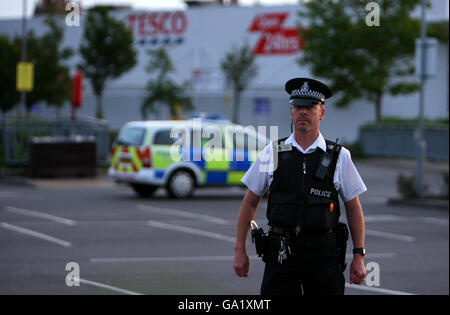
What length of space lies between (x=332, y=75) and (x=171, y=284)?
1198 inches

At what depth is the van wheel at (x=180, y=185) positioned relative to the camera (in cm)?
1920

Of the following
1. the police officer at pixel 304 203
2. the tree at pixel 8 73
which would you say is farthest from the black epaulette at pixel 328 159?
the tree at pixel 8 73

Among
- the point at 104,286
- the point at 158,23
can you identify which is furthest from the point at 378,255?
the point at 158,23

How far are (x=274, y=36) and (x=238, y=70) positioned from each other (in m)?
4.35

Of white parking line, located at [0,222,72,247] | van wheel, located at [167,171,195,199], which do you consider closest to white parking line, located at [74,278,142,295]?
white parking line, located at [0,222,72,247]

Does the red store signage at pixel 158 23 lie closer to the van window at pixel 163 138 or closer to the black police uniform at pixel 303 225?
the van window at pixel 163 138

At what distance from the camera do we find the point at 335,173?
4.89 meters

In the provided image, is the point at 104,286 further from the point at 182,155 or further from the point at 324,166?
the point at 182,155

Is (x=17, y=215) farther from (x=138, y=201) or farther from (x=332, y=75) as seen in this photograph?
(x=332, y=75)

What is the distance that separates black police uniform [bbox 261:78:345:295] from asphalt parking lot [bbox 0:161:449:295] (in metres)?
3.09

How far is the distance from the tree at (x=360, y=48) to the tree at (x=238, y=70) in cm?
969

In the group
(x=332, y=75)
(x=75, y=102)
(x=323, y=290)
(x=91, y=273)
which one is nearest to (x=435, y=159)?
(x=332, y=75)

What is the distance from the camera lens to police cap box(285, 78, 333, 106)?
16.0ft

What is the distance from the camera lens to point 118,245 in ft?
40.0
